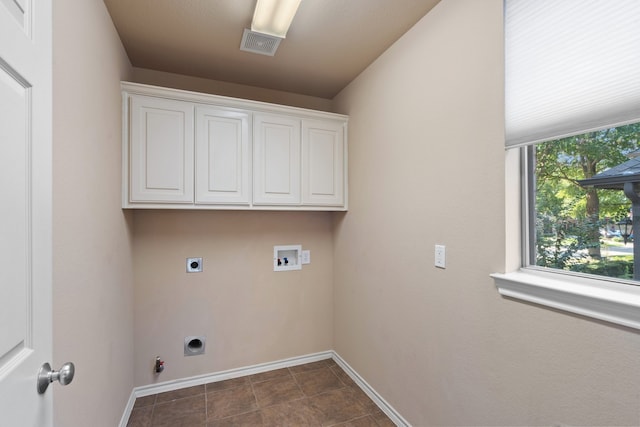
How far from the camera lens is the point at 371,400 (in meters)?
2.20

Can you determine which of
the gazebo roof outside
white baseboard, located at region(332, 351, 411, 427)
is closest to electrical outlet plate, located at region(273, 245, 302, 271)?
white baseboard, located at region(332, 351, 411, 427)

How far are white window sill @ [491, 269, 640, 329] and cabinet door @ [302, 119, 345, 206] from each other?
4.98ft

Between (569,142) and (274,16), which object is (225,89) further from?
(569,142)

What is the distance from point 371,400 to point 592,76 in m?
2.31

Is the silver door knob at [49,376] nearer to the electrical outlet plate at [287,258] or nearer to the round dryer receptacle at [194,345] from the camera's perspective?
the round dryer receptacle at [194,345]

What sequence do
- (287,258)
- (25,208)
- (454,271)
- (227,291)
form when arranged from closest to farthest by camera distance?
(25,208) → (454,271) → (227,291) → (287,258)

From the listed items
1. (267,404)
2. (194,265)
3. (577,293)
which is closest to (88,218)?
(194,265)

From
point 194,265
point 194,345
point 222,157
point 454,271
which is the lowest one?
point 194,345

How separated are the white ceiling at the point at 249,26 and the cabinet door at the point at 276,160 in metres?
0.42

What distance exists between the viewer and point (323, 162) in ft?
8.36

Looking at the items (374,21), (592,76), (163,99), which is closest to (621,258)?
(592,76)

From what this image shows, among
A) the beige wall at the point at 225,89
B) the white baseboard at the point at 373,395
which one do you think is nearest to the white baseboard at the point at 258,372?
the white baseboard at the point at 373,395

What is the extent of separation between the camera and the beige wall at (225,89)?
233cm

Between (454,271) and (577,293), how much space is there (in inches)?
22.0
